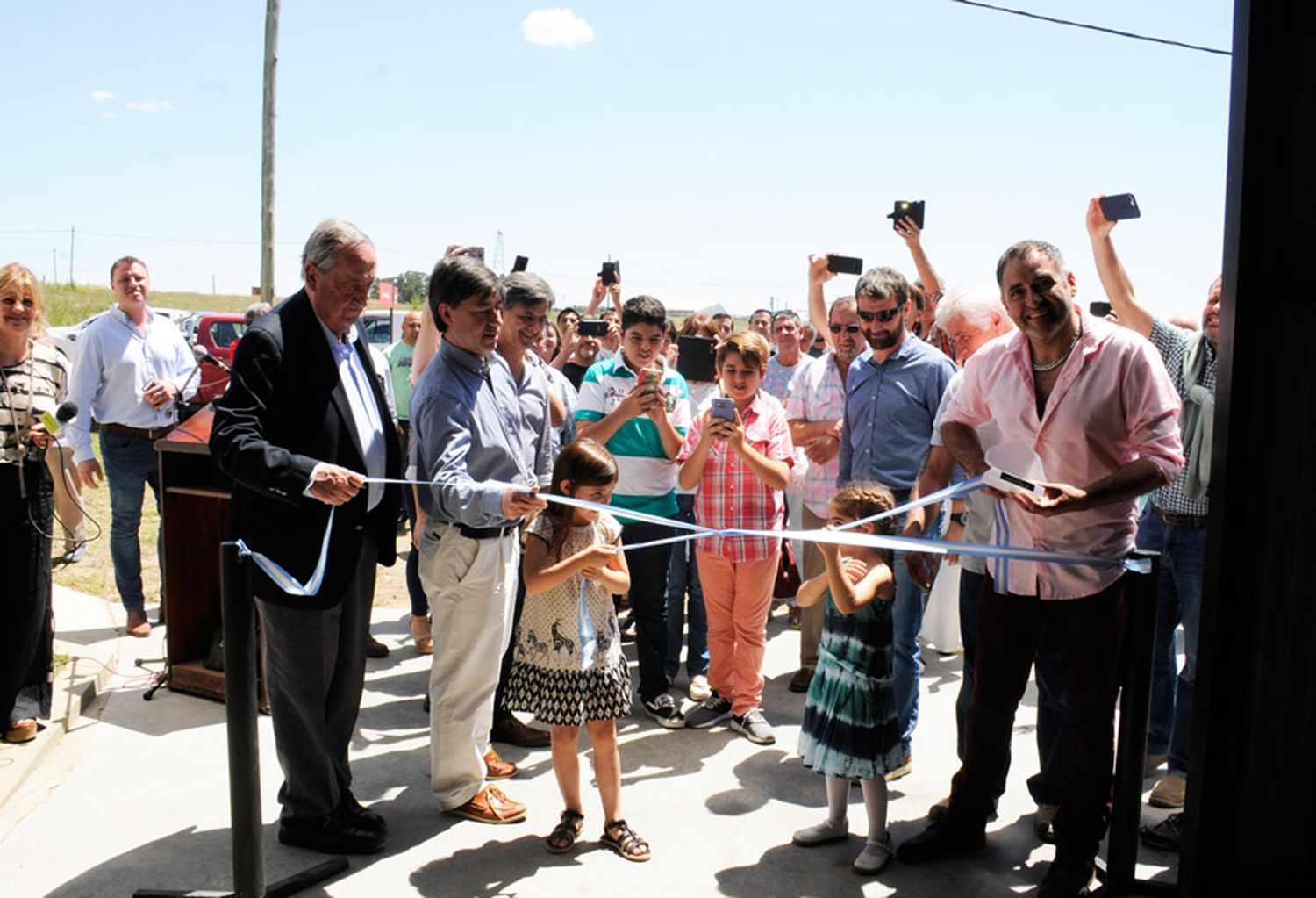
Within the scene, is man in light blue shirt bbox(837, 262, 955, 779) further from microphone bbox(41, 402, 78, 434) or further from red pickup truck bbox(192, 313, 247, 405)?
red pickup truck bbox(192, 313, 247, 405)

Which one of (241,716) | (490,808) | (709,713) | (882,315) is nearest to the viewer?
(241,716)

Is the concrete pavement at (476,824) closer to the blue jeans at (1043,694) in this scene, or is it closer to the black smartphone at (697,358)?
the blue jeans at (1043,694)

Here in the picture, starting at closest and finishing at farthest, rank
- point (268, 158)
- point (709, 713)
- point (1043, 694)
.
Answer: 1. point (1043, 694)
2. point (709, 713)
3. point (268, 158)

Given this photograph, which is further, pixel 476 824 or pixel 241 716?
pixel 476 824

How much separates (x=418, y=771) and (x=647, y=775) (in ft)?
3.43

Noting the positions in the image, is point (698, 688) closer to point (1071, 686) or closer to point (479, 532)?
point (479, 532)

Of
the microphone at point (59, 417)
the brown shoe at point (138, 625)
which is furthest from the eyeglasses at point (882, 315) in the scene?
the brown shoe at point (138, 625)

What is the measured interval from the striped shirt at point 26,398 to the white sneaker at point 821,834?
12.9 feet

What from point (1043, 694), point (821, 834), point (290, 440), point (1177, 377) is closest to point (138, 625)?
point (290, 440)

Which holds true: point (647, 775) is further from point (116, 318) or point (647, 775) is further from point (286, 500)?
point (116, 318)

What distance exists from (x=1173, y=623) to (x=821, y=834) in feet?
5.86

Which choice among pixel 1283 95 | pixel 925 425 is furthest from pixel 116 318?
pixel 1283 95

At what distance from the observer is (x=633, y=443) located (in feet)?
18.1

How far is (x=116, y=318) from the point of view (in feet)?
22.0
